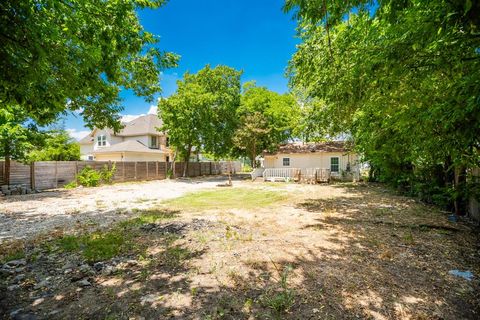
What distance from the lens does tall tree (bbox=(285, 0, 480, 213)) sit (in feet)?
9.41

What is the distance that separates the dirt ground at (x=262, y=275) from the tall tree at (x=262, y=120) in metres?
18.4

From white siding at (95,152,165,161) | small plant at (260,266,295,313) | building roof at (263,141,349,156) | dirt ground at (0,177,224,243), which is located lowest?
dirt ground at (0,177,224,243)

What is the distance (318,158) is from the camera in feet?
74.2

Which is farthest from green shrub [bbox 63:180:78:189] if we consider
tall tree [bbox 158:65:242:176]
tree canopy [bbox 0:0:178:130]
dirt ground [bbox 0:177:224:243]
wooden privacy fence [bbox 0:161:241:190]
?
tree canopy [bbox 0:0:178:130]

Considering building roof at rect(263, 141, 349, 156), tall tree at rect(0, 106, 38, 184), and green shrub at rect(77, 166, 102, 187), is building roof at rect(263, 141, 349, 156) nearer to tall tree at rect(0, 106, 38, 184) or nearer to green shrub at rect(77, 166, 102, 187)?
green shrub at rect(77, 166, 102, 187)

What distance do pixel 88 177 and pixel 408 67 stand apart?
1874cm

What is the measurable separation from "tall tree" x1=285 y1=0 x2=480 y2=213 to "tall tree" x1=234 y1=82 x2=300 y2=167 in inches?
662

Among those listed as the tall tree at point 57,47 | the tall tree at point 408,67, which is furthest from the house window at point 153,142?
the tall tree at point 57,47

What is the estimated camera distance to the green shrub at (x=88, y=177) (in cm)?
1722

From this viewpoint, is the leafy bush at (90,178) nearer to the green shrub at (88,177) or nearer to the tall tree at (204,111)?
the green shrub at (88,177)

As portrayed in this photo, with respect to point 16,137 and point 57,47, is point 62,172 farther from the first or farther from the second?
point 57,47

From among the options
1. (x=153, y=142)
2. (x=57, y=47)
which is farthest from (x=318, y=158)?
(x=57, y=47)

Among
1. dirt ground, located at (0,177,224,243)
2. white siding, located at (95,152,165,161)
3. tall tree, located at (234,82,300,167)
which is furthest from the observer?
white siding, located at (95,152,165,161)

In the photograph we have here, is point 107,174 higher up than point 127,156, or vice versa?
point 127,156
